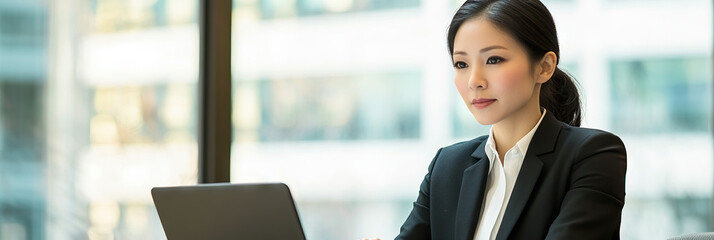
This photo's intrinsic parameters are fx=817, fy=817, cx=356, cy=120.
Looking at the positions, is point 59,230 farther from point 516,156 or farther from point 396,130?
point 516,156

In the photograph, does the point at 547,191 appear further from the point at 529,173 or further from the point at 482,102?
the point at 482,102

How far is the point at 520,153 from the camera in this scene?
→ 166 cm

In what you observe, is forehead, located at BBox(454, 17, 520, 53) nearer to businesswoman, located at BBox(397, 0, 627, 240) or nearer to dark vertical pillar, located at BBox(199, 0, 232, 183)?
businesswoman, located at BBox(397, 0, 627, 240)

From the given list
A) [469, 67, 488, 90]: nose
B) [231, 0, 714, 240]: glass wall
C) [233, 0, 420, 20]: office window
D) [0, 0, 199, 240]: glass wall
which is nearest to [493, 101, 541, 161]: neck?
[469, 67, 488, 90]: nose

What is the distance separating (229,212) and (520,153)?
60cm

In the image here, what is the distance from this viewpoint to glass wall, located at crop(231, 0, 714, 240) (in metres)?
3.42

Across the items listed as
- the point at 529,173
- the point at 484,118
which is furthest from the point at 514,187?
the point at 484,118

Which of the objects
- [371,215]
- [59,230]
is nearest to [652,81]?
[371,215]

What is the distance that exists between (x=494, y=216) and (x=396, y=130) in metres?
1.88

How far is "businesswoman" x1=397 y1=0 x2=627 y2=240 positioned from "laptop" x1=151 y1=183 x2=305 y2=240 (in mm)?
413

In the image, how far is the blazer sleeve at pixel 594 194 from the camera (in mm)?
1490

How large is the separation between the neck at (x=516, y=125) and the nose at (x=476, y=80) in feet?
0.35

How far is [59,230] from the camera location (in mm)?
2691

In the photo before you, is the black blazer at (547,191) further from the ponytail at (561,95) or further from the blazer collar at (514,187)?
the ponytail at (561,95)
